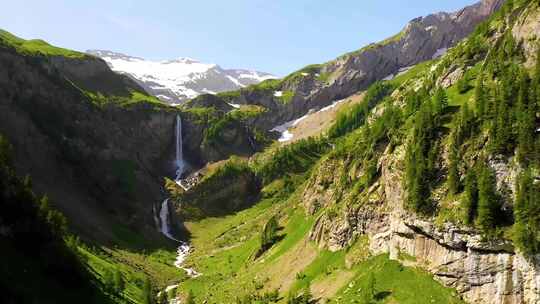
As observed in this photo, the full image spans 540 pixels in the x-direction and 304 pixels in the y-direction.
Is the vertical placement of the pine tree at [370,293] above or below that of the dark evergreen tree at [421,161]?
below

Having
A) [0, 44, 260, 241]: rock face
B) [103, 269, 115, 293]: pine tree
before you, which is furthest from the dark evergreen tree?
[0, 44, 260, 241]: rock face

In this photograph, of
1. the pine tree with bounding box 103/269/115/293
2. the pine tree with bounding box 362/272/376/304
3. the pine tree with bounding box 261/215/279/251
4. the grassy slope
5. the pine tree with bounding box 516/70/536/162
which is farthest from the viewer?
the pine tree with bounding box 261/215/279/251

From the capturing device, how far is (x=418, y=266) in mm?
61969

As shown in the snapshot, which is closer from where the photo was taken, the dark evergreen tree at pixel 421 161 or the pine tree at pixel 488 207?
the pine tree at pixel 488 207

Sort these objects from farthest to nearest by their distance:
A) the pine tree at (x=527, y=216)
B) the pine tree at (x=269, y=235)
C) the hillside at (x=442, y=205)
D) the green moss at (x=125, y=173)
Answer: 1. the green moss at (x=125, y=173)
2. the pine tree at (x=269, y=235)
3. the hillside at (x=442, y=205)
4. the pine tree at (x=527, y=216)

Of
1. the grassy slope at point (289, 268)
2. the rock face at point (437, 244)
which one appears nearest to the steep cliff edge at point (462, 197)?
the rock face at point (437, 244)

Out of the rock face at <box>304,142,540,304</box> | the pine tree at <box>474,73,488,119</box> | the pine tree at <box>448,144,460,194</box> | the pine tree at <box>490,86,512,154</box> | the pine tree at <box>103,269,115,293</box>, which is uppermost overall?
the pine tree at <box>474,73,488,119</box>

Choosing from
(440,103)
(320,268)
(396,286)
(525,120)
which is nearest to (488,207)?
(525,120)

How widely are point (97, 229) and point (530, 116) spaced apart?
116 m

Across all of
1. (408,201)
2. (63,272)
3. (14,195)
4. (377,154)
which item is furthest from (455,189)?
(14,195)

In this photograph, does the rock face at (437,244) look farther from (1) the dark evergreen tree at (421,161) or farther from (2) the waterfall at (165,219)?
(2) the waterfall at (165,219)

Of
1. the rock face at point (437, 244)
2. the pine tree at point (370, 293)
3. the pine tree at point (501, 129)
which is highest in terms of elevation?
the pine tree at point (501, 129)

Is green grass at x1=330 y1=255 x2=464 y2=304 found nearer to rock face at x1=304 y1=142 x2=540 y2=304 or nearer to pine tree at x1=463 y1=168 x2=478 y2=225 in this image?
rock face at x1=304 y1=142 x2=540 y2=304

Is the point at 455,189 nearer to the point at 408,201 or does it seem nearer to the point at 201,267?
the point at 408,201
